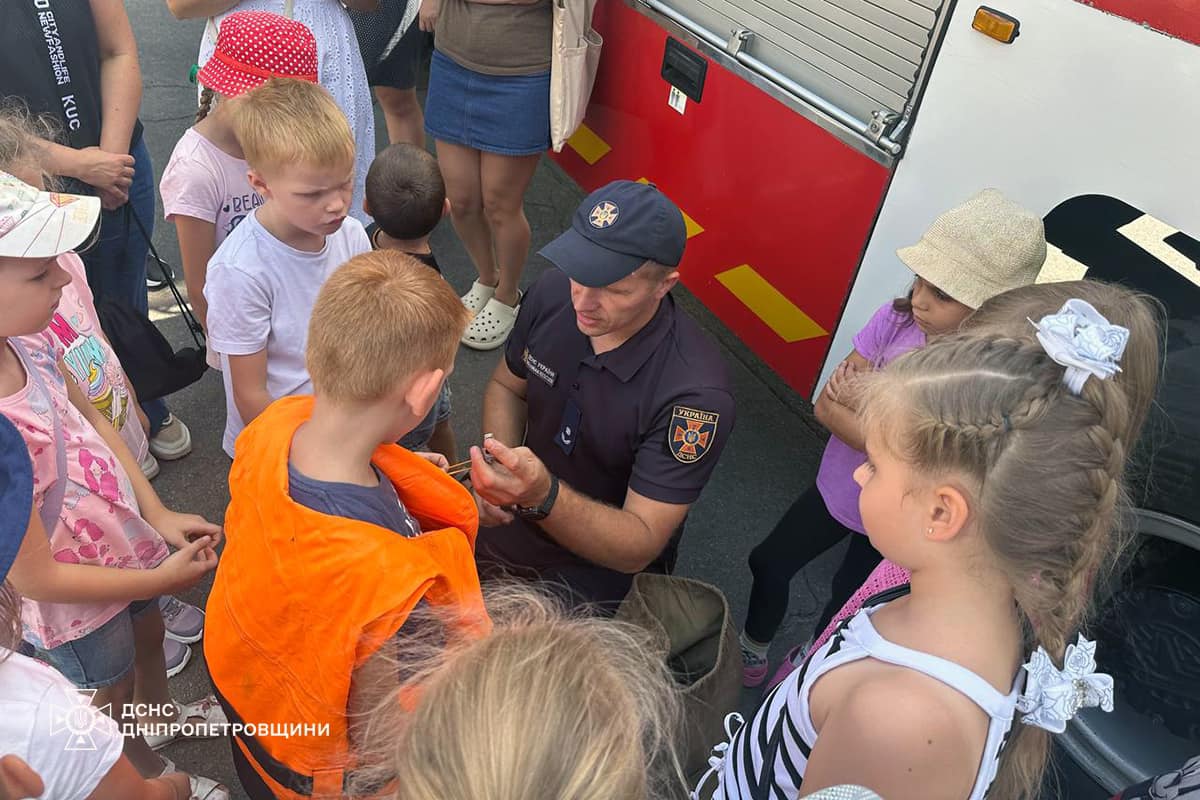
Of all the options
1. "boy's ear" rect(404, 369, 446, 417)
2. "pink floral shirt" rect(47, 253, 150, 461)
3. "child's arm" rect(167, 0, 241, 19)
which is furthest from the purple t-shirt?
"child's arm" rect(167, 0, 241, 19)

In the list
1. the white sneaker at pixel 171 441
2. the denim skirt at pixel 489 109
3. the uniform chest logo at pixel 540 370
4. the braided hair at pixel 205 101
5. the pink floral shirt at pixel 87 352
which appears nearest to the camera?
the pink floral shirt at pixel 87 352

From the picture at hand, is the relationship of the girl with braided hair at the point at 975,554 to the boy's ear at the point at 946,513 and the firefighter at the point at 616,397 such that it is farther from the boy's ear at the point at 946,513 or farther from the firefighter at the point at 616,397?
the firefighter at the point at 616,397

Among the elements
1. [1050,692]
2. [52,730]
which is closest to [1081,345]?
[1050,692]

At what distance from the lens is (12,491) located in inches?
47.7

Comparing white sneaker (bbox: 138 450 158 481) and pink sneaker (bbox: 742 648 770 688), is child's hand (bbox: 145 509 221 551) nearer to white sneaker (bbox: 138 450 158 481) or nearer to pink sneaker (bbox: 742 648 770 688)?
white sneaker (bbox: 138 450 158 481)

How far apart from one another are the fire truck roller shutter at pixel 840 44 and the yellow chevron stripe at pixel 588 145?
942mm

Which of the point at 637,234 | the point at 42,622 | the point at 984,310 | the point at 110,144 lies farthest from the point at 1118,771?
the point at 110,144

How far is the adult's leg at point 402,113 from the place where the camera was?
4133 millimetres

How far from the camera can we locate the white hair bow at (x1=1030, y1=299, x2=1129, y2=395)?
1170 mm

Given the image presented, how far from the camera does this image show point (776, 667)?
2.82m

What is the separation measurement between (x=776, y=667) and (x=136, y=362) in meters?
2.27

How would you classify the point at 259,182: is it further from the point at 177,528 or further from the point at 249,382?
the point at 177,528

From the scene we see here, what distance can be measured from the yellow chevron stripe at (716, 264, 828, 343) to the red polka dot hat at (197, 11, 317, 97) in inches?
72.8

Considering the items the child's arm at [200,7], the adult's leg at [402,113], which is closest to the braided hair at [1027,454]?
the child's arm at [200,7]
